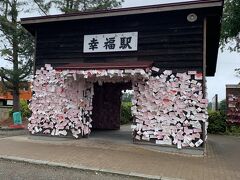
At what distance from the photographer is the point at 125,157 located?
10.4m

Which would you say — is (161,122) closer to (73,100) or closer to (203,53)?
(203,53)

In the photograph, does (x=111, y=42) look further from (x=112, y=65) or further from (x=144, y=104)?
(x=144, y=104)

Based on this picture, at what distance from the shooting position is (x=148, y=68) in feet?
38.6

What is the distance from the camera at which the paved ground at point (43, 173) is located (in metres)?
7.77

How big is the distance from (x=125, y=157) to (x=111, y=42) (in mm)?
4584

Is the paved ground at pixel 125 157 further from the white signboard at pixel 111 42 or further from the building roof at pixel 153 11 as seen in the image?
the building roof at pixel 153 11

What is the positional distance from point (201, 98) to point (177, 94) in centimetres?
79

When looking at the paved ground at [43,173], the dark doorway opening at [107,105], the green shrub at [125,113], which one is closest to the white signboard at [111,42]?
the dark doorway opening at [107,105]

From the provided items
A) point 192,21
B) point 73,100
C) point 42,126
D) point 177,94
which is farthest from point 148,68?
point 42,126

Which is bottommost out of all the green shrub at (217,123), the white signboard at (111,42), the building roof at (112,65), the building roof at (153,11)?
the green shrub at (217,123)

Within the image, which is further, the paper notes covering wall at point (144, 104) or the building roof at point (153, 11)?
the paper notes covering wall at point (144, 104)

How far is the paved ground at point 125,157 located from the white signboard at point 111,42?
133 inches

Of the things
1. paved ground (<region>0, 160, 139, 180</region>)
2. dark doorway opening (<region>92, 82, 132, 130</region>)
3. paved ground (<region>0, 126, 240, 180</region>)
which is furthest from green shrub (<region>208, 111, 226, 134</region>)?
paved ground (<region>0, 160, 139, 180</region>)

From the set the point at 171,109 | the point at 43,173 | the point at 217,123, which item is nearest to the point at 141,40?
the point at 171,109
